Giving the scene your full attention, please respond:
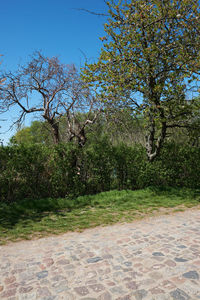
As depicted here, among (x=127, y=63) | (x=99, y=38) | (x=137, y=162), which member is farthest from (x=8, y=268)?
(x=99, y=38)

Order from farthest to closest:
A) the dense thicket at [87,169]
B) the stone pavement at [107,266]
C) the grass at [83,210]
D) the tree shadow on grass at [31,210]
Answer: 1. the dense thicket at [87,169]
2. the tree shadow on grass at [31,210]
3. the grass at [83,210]
4. the stone pavement at [107,266]

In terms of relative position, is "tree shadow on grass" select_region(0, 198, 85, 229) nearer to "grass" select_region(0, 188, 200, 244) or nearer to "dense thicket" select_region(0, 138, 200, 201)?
"grass" select_region(0, 188, 200, 244)

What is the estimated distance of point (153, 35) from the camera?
9.85 meters

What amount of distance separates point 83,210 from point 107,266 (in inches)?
170

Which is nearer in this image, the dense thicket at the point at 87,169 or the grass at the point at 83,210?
the grass at the point at 83,210

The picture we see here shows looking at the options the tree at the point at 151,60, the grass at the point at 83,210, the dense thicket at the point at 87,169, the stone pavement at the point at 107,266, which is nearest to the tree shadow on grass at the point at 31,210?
the grass at the point at 83,210

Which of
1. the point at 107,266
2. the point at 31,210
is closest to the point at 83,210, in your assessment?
the point at 31,210

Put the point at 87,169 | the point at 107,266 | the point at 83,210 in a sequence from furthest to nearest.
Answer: the point at 87,169 → the point at 83,210 → the point at 107,266

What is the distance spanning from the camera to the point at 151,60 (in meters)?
9.61

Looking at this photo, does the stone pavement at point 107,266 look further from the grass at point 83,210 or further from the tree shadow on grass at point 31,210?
the tree shadow on grass at point 31,210

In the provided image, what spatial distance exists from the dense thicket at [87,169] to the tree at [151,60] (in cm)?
182

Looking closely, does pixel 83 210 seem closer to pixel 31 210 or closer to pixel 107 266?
pixel 31 210

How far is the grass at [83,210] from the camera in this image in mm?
6410

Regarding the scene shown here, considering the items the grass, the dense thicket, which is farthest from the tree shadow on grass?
the dense thicket
